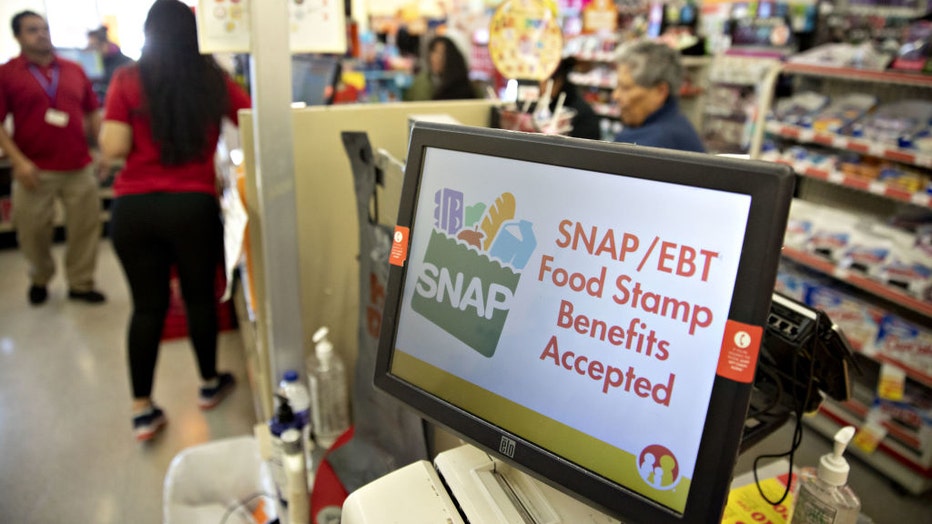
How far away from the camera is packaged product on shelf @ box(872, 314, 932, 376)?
2.46 m

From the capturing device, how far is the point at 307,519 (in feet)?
4.19

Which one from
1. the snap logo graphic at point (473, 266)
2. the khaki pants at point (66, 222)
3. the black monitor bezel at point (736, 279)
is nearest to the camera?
the black monitor bezel at point (736, 279)

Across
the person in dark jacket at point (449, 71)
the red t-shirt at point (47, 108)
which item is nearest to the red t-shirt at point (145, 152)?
the red t-shirt at point (47, 108)

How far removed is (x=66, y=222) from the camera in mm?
3928

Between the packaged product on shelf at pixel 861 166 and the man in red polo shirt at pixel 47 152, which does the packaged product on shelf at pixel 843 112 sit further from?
the man in red polo shirt at pixel 47 152

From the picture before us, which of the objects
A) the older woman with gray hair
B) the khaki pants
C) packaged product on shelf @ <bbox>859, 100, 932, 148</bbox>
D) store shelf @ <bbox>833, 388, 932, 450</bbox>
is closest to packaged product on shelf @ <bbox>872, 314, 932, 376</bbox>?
store shelf @ <bbox>833, 388, 932, 450</bbox>

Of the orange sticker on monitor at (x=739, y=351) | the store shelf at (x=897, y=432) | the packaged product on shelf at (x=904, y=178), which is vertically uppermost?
the orange sticker on monitor at (x=739, y=351)

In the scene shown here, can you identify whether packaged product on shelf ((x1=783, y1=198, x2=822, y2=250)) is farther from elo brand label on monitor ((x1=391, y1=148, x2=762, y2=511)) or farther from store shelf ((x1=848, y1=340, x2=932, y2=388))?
elo brand label on monitor ((x1=391, y1=148, x2=762, y2=511))

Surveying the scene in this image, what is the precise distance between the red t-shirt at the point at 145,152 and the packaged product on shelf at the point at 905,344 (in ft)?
9.33

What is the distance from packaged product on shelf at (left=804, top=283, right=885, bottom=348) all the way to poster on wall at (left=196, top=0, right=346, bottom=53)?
2367 millimetres

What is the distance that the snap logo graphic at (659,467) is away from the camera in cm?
65

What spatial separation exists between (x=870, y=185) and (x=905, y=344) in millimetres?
710

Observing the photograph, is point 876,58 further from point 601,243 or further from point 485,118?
point 601,243

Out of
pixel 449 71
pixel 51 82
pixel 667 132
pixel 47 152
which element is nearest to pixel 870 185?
pixel 667 132
